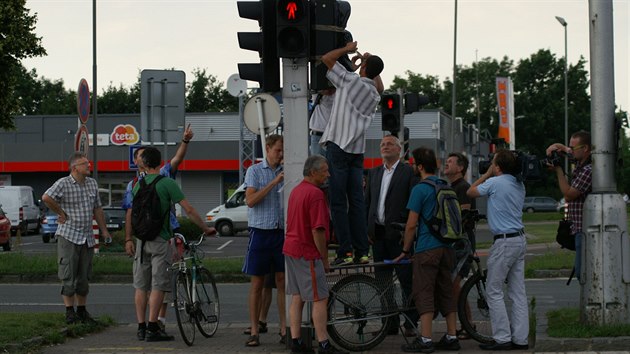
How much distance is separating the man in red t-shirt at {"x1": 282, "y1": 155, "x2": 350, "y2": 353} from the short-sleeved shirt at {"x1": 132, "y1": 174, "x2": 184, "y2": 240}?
1.82 metres

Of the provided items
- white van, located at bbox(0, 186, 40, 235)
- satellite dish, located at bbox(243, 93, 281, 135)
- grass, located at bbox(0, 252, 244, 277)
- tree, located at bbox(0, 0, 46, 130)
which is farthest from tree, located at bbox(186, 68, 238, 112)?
satellite dish, located at bbox(243, 93, 281, 135)

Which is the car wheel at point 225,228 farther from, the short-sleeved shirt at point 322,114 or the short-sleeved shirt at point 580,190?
the short-sleeved shirt at point 580,190

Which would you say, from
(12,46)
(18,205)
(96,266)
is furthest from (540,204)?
(96,266)

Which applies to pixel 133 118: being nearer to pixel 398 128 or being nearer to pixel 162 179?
pixel 398 128

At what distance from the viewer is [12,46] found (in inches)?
1560

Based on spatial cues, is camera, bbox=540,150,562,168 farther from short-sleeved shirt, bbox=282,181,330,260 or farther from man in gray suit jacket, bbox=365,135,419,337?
short-sleeved shirt, bbox=282,181,330,260

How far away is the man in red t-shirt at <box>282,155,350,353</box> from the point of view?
408 inches

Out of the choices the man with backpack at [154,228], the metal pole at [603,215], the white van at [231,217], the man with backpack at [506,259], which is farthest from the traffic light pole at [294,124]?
the white van at [231,217]

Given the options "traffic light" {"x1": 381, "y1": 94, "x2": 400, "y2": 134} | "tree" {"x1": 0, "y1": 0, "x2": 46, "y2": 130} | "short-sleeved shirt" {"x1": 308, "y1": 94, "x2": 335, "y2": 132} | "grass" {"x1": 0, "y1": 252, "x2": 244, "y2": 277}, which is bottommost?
"grass" {"x1": 0, "y1": 252, "x2": 244, "y2": 277}

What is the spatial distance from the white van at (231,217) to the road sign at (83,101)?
74.7 ft

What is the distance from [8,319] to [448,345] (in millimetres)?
4932

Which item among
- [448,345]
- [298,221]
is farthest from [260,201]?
[448,345]

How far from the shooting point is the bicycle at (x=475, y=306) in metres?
11.3

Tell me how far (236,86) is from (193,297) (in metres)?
28.1
